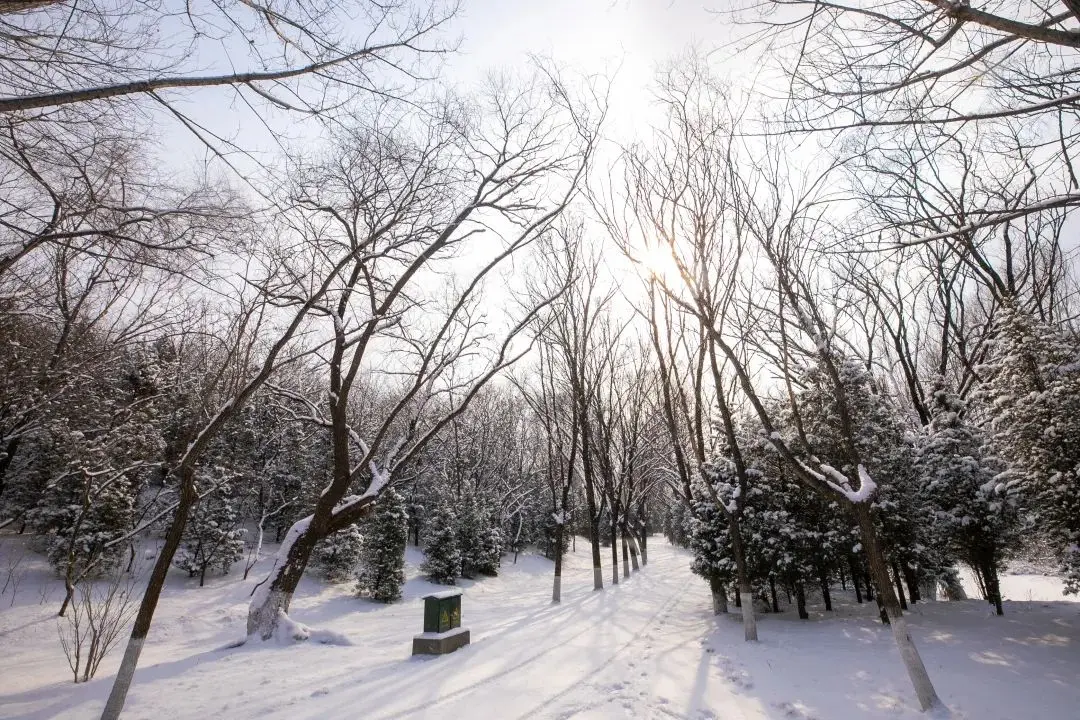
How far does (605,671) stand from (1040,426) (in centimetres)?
966

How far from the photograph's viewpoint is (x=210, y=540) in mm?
19672

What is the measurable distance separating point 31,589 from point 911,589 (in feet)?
85.7

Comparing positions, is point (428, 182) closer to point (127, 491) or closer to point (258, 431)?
point (127, 491)

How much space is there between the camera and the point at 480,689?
21.4 feet

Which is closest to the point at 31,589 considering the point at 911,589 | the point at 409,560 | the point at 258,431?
the point at 258,431

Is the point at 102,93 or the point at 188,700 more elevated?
the point at 102,93

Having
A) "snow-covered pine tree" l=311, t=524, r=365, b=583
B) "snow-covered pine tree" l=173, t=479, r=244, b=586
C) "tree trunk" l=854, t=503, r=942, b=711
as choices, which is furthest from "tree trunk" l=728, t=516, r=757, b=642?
"snow-covered pine tree" l=173, t=479, r=244, b=586

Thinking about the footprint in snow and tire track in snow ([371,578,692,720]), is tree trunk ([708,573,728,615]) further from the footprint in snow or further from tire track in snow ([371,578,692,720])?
the footprint in snow

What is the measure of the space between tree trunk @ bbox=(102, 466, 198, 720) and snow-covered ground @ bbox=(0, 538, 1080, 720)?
34 centimetres

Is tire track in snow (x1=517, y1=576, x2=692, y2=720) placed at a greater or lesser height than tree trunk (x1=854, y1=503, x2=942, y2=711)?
lesser

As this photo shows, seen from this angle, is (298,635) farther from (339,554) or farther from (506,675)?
(339,554)

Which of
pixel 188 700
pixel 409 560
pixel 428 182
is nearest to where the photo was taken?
pixel 188 700

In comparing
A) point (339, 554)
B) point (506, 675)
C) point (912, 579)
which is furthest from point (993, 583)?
point (339, 554)

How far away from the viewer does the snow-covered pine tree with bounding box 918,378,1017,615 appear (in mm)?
10875
